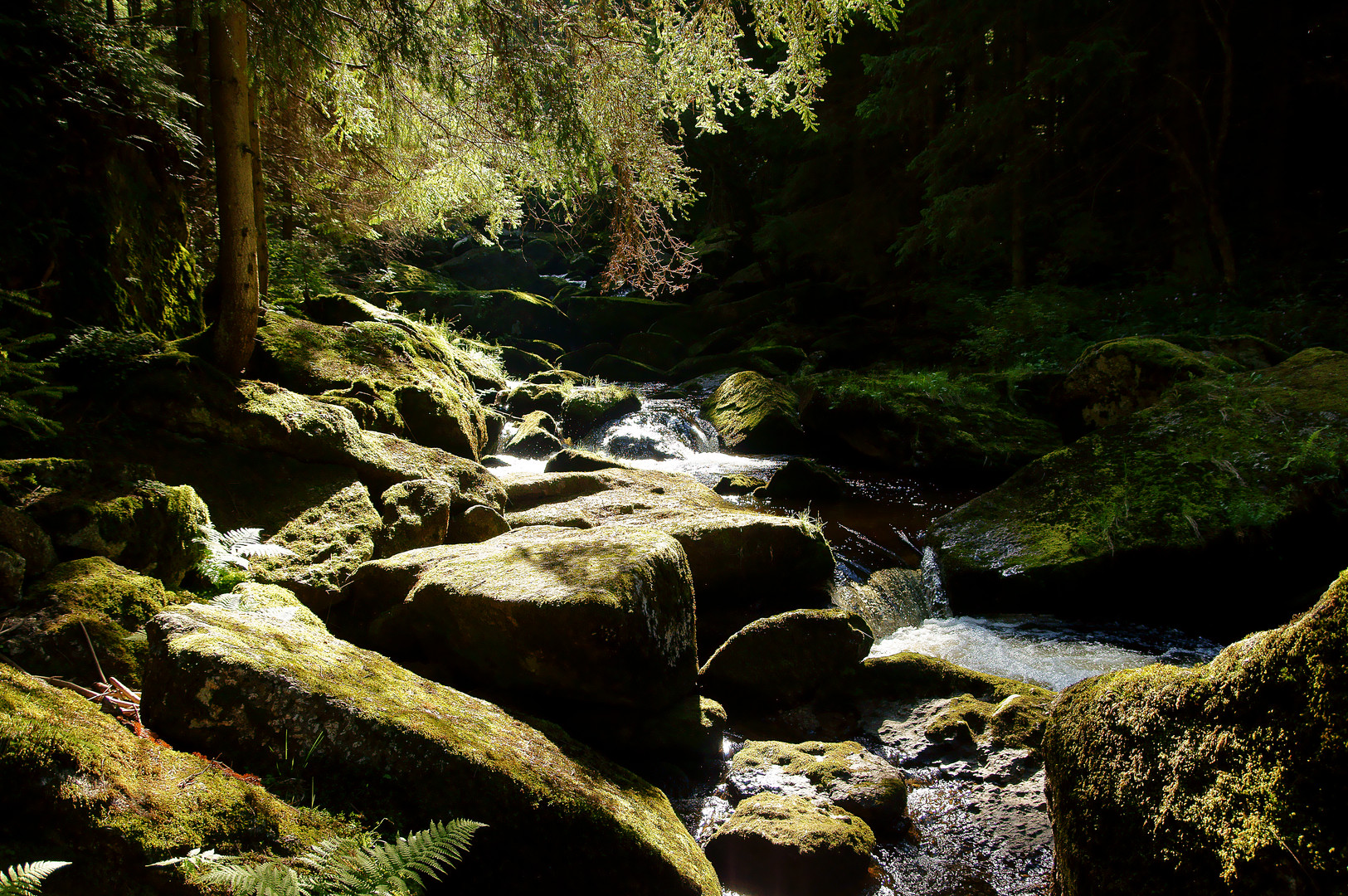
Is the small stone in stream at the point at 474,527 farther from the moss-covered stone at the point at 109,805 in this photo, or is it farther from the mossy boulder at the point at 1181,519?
the mossy boulder at the point at 1181,519

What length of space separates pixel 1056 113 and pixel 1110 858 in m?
17.8

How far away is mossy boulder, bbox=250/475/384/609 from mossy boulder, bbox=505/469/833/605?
171cm

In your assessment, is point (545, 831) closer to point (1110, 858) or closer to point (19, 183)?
point (1110, 858)

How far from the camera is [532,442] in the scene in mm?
10922

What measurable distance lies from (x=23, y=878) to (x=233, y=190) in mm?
5721

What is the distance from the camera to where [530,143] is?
21.6ft

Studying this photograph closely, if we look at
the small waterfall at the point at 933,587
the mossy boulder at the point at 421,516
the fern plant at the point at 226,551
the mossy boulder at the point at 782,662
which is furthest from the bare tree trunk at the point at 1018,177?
the fern plant at the point at 226,551

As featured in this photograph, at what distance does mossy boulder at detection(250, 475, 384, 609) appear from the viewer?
14.1 ft

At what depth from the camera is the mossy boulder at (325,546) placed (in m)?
4.30

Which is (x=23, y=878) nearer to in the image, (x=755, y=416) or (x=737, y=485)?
(x=737, y=485)

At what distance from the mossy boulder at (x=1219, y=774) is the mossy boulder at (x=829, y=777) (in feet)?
3.82

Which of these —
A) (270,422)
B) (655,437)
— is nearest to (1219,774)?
(270,422)

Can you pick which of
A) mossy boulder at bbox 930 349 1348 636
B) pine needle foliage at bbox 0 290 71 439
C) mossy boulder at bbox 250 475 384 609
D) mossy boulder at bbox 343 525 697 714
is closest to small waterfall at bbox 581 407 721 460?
mossy boulder at bbox 930 349 1348 636

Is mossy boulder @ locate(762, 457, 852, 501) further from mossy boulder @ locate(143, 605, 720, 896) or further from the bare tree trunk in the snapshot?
the bare tree trunk
